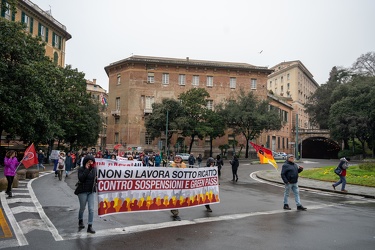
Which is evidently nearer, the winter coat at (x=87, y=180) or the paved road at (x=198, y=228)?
the paved road at (x=198, y=228)

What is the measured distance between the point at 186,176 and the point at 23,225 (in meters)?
4.31

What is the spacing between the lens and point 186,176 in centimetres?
965

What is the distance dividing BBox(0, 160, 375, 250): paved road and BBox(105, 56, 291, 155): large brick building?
46245 millimetres

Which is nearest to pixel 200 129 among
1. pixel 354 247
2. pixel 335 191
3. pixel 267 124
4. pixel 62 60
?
pixel 267 124

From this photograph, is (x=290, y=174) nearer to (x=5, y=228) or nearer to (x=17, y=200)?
(x=5, y=228)

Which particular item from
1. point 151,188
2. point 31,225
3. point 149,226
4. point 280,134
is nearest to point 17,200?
point 31,225

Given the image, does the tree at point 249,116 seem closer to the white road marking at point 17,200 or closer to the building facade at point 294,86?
→ the building facade at point 294,86

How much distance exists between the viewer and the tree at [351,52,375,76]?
66.2 metres

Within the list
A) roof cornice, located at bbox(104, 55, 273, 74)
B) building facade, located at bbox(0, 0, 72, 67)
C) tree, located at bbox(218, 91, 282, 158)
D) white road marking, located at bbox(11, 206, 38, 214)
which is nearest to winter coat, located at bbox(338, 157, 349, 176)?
white road marking, located at bbox(11, 206, 38, 214)

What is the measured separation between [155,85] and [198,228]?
5222 cm

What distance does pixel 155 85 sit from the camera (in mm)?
58969

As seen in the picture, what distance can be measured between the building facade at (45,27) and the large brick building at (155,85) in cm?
1016

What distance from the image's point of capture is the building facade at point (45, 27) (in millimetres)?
44375

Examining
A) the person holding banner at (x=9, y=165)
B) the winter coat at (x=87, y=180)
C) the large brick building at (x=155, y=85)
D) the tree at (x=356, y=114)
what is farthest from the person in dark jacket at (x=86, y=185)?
the tree at (x=356, y=114)
